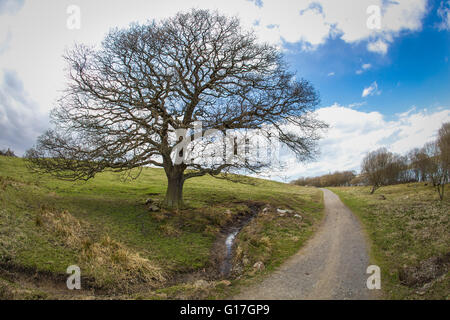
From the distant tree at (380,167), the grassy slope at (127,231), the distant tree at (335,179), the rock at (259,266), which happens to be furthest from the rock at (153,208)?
the distant tree at (335,179)

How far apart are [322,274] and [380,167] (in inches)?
1924

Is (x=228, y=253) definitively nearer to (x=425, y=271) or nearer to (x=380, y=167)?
(x=425, y=271)

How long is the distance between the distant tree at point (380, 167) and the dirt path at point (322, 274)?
138 ft

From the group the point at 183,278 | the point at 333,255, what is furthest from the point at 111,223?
the point at 333,255

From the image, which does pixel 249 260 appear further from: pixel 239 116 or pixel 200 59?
pixel 200 59

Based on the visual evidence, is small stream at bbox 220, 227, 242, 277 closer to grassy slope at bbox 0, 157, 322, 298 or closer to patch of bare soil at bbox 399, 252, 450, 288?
grassy slope at bbox 0, 157, 322, 298

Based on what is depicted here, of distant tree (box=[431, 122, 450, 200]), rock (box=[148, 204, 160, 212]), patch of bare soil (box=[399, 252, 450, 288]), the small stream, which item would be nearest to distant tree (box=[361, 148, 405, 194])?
distant tree (box=[431, 122, 450, 200])

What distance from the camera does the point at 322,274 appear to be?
806 cm

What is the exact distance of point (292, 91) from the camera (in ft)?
54.0

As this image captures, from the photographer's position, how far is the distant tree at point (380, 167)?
4625 cm

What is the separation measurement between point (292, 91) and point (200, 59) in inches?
296

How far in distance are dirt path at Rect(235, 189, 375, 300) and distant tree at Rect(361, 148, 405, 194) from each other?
42.2 metres

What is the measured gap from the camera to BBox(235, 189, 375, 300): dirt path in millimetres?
6734

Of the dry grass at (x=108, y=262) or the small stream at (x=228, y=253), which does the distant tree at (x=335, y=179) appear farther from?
the dry grass at (x=108, y=262)
